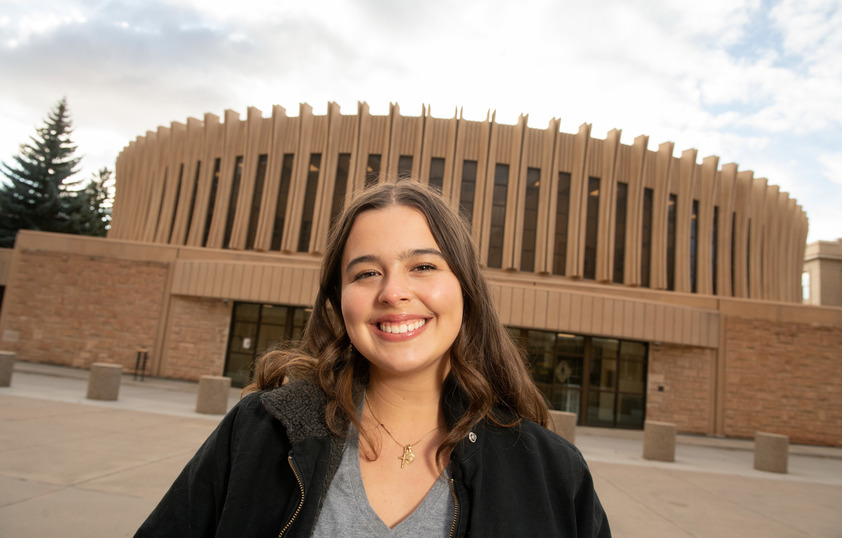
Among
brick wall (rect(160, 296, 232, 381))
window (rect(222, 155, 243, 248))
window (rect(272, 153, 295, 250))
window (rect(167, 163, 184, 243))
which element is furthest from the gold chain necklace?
window (rect(167, 163, 184, 243))

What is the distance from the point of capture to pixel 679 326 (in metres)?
16.6

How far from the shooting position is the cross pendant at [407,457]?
1743 mm

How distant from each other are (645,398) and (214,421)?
1372cm

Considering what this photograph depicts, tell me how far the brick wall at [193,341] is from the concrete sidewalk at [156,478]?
15.3ft

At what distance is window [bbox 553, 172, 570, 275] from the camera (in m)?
20.0

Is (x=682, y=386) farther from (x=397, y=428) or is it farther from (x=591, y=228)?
(x=397, y=428)

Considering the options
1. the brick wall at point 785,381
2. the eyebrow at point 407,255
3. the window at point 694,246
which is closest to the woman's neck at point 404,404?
the eyebrow at point 407,255

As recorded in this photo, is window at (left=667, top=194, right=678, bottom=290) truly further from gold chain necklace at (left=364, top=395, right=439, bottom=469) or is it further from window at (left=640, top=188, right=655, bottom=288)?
gold chain necklace at (left=364, top=395, right=439, bottom=469)

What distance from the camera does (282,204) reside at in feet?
69.1

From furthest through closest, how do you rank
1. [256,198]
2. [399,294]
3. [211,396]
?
[256,198] → [211,396] → [399,294]

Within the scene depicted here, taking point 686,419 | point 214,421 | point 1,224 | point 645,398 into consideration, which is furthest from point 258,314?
point 1,224

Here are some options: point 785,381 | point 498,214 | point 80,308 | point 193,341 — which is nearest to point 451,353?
point 193,341

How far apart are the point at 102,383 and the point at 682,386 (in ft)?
56.3

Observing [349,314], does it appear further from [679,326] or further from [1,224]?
[1,224]
